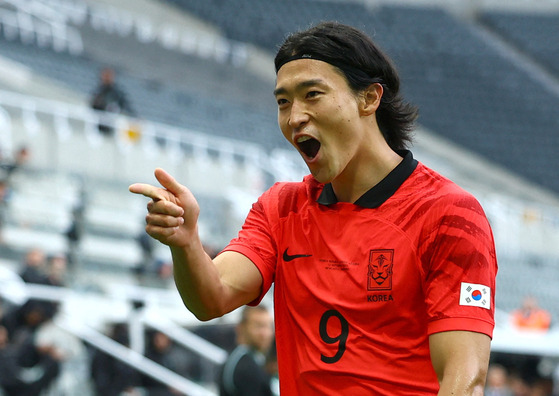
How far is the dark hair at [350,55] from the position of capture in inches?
108

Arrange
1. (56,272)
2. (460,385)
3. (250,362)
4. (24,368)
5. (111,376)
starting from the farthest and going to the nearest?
(56,272) → (111,376) → (24,368) → (250,362) → (460,385)

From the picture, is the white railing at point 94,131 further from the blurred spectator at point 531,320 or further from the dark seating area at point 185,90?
the blurred spectator at point 531,320

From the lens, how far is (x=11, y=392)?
7.29m

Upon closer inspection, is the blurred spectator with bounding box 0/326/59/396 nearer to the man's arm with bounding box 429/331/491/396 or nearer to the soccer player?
the soccer player

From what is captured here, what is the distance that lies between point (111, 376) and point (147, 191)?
18.2ft

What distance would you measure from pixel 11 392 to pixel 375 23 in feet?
64.2

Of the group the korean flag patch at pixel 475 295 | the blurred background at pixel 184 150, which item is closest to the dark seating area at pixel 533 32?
the blurred background at pixel 184 150

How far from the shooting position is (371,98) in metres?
2.82

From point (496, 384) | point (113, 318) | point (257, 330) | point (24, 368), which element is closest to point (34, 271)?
point (113, 318)

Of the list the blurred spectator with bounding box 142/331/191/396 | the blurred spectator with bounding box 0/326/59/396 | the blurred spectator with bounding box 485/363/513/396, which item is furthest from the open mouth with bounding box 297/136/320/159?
the blurred spectator with bounding box 485/363/513/396

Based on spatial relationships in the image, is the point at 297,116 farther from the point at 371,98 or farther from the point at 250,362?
the point at 250,362

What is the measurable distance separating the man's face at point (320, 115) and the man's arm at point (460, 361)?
0.56m

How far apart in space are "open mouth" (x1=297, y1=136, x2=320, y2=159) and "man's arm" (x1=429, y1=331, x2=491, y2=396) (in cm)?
61

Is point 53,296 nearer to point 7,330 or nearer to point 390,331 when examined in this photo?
point 7,330
